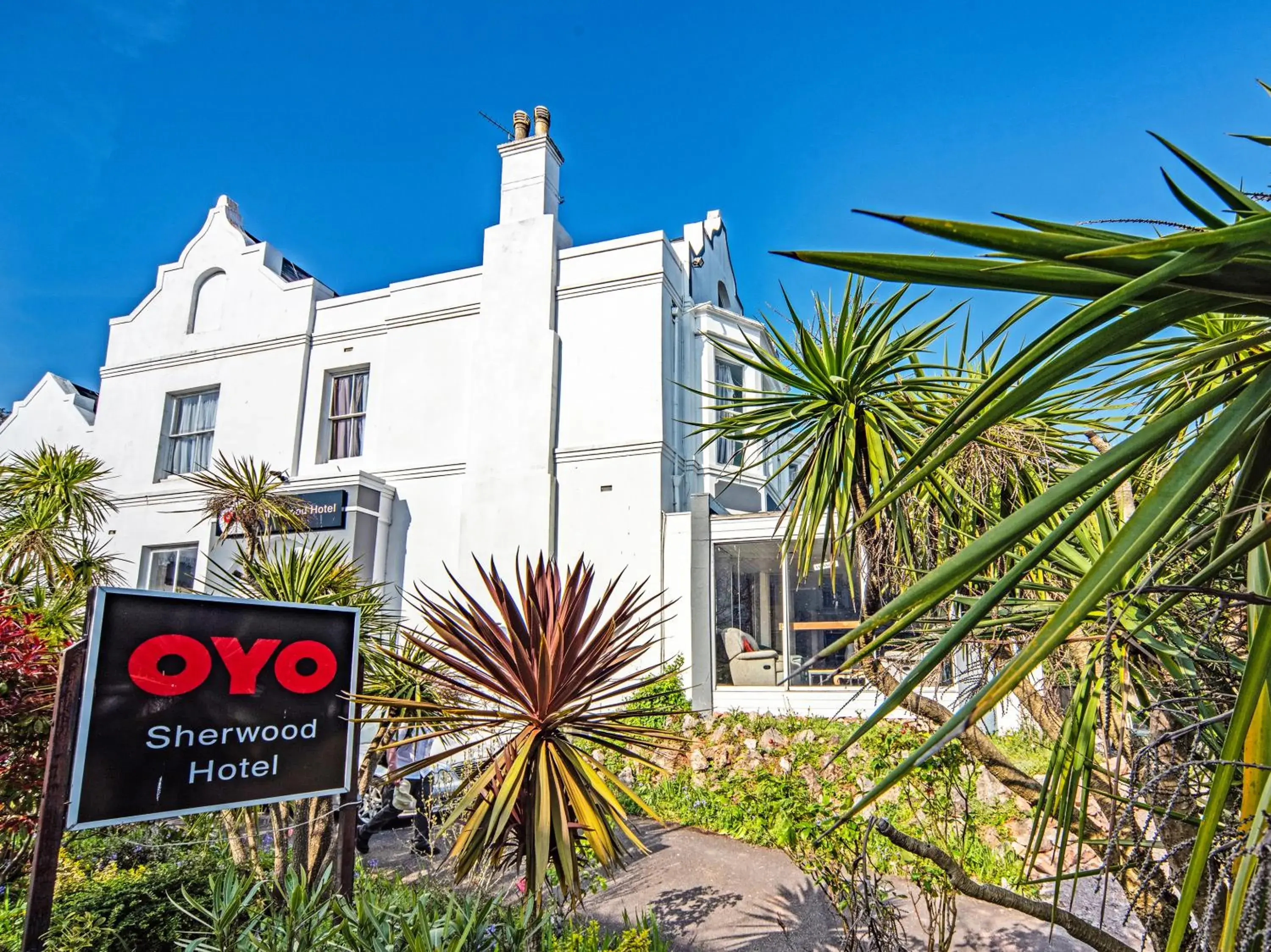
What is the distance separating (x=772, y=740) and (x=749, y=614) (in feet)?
12.4

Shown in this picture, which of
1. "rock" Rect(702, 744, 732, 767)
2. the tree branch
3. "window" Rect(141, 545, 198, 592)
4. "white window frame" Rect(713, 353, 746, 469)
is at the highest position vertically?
"white window frame" Rect(713, 353, 746, 469)

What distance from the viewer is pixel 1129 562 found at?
137cm

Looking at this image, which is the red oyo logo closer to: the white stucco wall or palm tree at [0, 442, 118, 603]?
palm tree at [0, 442, 118, 603]

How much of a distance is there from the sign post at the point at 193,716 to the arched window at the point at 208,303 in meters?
13.9

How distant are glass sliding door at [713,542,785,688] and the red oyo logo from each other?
7645 millimetres

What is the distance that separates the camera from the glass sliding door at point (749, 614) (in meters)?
12.5

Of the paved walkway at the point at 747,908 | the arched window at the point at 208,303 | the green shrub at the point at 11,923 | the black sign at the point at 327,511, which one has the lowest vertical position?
the paved walkway at the point at 747,908

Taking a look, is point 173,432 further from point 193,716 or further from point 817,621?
point 193,716

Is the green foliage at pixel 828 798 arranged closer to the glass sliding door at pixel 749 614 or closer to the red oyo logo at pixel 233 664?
the glass sliding door at pixel 749 614

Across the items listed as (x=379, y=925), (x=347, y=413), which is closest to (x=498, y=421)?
(x=347, y=413)

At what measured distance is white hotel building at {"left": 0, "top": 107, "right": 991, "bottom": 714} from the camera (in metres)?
12.7

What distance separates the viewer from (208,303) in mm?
16953

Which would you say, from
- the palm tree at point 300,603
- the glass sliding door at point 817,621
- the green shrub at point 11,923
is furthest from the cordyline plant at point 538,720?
the glass sliding door at point 817,621

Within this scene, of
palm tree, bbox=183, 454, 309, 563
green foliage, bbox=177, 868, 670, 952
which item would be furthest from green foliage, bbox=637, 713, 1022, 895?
palm tree, bbox=183, 454, 309, 563
